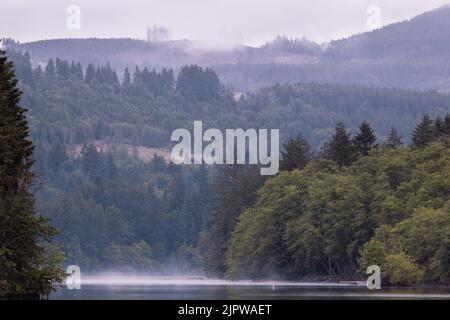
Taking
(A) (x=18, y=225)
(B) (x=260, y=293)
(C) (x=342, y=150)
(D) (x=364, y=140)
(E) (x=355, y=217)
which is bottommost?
(B) (x=260, y=293)

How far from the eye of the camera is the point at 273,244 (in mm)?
154750

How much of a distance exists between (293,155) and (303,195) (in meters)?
23.0

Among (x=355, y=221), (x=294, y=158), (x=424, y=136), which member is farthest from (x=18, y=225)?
(x=294, y=158)

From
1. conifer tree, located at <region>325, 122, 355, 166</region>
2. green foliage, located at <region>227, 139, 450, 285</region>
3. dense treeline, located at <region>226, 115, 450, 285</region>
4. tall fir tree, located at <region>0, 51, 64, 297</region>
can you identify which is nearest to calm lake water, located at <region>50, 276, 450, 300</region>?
tall fir tree, located at <region>0, 51, 64, 297</region>

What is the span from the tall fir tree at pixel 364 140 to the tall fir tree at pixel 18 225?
88.3m

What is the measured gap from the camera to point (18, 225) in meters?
74.3

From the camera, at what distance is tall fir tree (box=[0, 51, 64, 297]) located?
2891 inches

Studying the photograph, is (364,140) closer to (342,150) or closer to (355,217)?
(342,150)

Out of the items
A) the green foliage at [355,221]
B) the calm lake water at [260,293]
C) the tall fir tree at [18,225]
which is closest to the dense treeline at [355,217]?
the green foliage at [355,221]

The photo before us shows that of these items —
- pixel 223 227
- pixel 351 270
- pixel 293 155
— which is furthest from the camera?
pixel 223 227

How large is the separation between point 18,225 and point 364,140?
304ft
